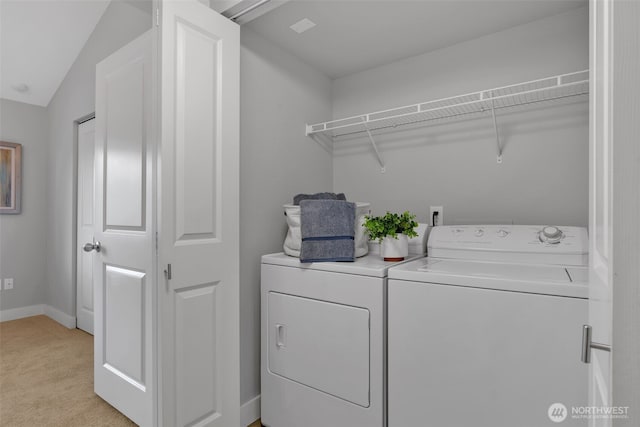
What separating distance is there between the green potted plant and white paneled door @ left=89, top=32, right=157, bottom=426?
104 centimetres

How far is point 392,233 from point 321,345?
63cm

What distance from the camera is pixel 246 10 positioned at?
169 cm

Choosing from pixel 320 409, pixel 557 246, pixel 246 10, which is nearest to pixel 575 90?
pixel 557 246

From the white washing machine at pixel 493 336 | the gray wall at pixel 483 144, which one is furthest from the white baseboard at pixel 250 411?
the gray wall at pixel 483 144

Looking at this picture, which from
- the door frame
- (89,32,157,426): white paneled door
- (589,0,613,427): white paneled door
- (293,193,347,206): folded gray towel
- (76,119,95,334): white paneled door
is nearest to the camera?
(589,0,613,427): white paneled door

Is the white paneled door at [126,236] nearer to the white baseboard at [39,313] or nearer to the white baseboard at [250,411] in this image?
the white baseboard at [250,411]

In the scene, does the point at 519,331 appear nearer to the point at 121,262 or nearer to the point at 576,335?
the point at 576,335

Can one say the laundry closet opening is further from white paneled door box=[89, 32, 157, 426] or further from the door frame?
the door frame

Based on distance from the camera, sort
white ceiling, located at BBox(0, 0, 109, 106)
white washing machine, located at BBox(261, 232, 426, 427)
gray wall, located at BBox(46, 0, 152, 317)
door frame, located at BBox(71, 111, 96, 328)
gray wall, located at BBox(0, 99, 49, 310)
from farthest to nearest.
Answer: gray wall, located at BBox(0, 99, 49, 310)
door frame, located at BBox(71, 111, 96, 328)
gray wall, located at BBox(46, 0, 152, 317)
white ceiling, located at BBox(0, 0, 109, 106)
white washing machine, located at BBox(261, 232, 426, 427)

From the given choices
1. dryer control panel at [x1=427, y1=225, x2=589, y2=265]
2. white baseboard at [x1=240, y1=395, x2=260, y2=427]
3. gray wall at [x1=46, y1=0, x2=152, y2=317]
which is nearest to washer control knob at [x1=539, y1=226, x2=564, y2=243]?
dryer control panel at [x1=427, y1=225, x2=589, y2=265]

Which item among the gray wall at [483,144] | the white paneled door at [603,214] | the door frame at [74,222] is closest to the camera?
the white paneled door at [603,214]

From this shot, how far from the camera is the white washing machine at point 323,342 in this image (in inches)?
58.1

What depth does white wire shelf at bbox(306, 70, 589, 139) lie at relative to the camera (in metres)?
1.72

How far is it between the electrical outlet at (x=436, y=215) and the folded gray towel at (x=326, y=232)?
0.70 metres
